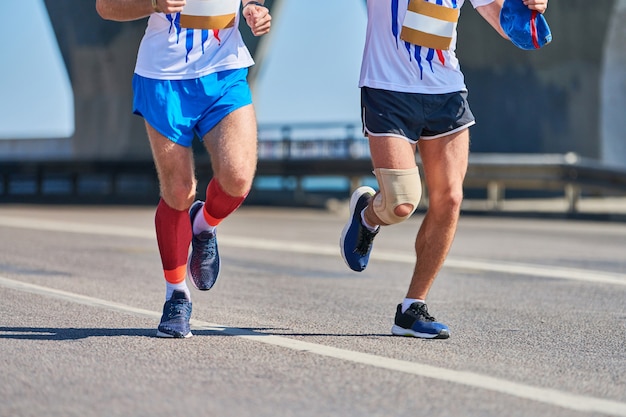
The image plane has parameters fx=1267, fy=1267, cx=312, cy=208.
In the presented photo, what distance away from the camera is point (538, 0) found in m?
5.97

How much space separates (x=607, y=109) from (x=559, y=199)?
109 inches

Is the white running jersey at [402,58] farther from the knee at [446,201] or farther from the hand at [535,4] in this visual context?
the knee at [446,201]

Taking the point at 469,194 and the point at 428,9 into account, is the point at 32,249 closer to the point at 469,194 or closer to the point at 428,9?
the point at 428,9

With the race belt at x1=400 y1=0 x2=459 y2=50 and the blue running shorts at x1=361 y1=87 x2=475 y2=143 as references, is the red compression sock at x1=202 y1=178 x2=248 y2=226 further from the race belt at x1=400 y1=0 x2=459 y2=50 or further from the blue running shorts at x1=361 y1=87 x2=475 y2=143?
the race belt at x1=400 y1=0 x2=459 y2=50

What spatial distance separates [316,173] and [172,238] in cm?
1708

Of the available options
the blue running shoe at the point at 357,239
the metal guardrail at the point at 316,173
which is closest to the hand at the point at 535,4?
the blue running shoe at the point at 357,239

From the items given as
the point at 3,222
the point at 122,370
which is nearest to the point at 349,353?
the point at 122,370

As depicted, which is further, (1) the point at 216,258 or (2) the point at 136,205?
(2) the point at 136,205

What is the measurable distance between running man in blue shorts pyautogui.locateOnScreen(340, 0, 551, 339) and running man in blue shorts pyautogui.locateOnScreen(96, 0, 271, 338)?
0.60 m

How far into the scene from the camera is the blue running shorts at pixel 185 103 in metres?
5.68

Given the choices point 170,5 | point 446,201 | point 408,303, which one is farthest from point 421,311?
point 170,5

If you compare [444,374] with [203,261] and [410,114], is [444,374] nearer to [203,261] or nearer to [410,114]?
[410,114]

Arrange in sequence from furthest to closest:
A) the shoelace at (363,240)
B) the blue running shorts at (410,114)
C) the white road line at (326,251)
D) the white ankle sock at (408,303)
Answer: the white road line at (326,251), the shoelace at (363,240), the white ankle sock at (408,303), the blue running shorts at (410,114)

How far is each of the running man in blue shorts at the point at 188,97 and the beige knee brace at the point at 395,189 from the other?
618 millimetres
